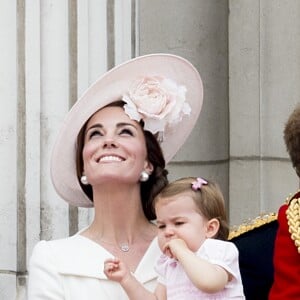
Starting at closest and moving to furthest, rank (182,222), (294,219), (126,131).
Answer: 1. (182,222)
2. (294,219)
3. (126,131)

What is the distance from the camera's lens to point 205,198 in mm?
3207

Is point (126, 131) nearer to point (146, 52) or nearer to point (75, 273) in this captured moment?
point (75, 273)

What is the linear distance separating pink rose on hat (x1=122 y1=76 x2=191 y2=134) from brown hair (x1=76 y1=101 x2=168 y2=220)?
0.03m

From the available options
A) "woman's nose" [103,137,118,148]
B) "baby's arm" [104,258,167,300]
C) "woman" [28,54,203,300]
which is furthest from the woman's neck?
"baby's arm" [104,258,167,300]

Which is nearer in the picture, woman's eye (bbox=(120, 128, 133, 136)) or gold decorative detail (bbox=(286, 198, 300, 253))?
gold decorative detail (bbox=(286, 198, 300, 253))

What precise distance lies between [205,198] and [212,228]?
3.0 inches

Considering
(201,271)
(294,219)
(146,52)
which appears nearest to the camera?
(201,271)

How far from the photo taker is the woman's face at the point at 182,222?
10.4 ft

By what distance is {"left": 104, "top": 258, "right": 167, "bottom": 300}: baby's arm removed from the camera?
10.4 ft

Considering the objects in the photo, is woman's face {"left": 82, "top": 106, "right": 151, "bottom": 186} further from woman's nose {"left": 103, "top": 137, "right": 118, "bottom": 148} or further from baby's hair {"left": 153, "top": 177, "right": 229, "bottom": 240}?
baby's hair {"left": 153, "top": 177, "right": 229, "bottom": 240}

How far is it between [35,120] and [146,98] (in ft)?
3.30

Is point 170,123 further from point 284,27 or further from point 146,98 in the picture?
point 284,27

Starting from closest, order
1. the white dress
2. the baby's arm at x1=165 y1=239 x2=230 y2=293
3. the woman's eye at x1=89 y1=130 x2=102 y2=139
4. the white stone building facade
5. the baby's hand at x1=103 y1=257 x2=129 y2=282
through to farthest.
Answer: the baby's arm at x1=165 y1=239 x2=230 y2=293, the baby's hand at x1=103 y1=257 x2=129 y2=282, the white dress, the woman's eye at x1=89 y1=130 x2=102 y2=139, the white stone building facade

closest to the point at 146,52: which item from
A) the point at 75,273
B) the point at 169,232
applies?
the point at 75,273
